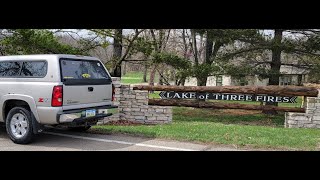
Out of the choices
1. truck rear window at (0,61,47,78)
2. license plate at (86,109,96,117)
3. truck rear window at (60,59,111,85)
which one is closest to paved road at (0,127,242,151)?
license plate at (86,109,96,117)

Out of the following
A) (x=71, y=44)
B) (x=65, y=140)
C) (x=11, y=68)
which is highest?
(x=71, y=44)

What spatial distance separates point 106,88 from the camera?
7.63 m

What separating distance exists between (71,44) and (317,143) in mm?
10887

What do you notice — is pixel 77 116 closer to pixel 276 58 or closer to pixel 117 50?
pixel 117 50

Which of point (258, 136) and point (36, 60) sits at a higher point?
point (36, 60)

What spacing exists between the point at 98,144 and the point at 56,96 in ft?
4.65

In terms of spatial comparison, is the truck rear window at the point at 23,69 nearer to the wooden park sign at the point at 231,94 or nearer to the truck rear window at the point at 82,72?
the truck rear window at the point at 82,72

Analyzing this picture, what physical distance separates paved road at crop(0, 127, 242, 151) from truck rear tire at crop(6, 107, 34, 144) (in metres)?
0.16

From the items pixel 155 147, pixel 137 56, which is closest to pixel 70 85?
pixel 155 147

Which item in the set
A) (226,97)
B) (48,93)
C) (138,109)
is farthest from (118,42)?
(48,93)

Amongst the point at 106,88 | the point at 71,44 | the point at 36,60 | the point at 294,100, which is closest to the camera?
the point at 36,60

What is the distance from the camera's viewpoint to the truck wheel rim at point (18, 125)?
697 cm

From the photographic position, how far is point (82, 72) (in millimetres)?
7211
